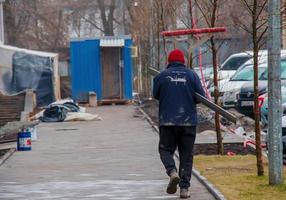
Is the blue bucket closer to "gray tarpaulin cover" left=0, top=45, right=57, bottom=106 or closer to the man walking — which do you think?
the man walking

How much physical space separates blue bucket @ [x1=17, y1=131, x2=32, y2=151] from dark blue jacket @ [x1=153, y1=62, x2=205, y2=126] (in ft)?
25.6

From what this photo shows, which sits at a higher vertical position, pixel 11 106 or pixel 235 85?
pixel 235 85

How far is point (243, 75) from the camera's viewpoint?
31.3 meters

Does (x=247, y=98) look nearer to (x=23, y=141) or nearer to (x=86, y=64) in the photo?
(x=23, y=141)

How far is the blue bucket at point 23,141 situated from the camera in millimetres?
18692

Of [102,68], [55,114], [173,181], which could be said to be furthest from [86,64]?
[173,181]

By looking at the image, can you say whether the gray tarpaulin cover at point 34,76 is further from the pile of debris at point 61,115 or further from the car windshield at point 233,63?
the car windshield at point 233,63

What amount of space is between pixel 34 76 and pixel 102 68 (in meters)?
2.95

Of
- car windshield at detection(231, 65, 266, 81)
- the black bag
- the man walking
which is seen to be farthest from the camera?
car windshield at detection(231, 65, 266, 81)

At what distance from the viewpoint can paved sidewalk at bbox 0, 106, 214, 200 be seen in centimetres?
1213

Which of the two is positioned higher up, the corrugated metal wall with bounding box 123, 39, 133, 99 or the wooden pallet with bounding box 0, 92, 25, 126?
the corrugated metal wall with bounding box 123, 39, 133, 99

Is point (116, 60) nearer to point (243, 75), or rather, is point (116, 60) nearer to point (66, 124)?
point (243, 75)

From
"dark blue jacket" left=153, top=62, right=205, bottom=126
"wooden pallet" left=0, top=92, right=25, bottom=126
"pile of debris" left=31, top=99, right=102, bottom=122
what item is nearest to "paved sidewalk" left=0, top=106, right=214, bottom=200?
"dark blue jacket" left=153, top=62, right=205, bottom=126

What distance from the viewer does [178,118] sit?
11227mm
